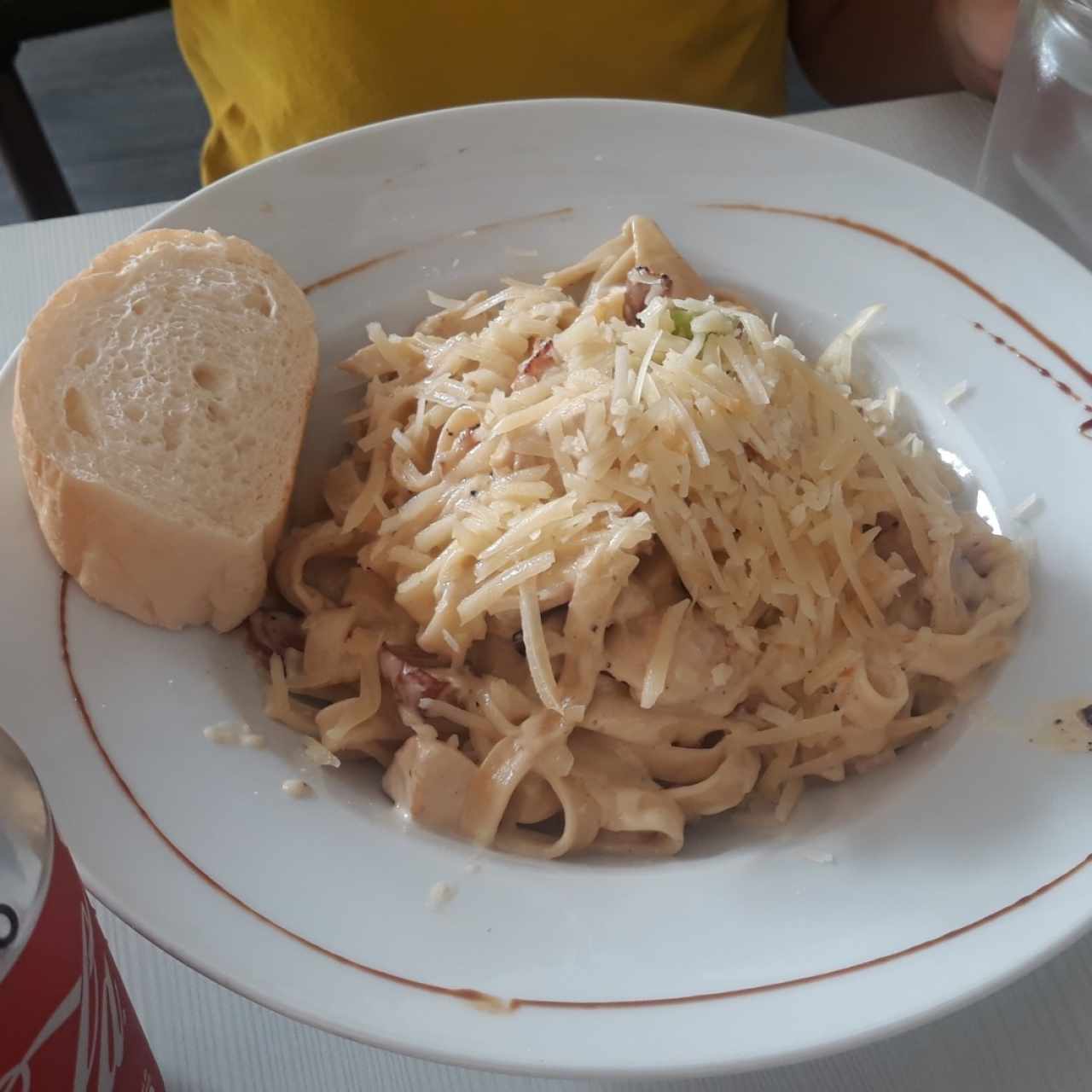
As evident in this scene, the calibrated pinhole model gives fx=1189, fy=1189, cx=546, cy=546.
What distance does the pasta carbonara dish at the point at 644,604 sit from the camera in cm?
121

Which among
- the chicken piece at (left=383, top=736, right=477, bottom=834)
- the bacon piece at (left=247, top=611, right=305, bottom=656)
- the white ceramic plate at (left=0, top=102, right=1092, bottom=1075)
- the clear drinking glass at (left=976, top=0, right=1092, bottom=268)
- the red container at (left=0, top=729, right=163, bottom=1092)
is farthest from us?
the clear drinking glass at (left=976, top=0, right=1092, bottom=268)

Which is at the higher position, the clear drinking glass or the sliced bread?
the clear drinking glass

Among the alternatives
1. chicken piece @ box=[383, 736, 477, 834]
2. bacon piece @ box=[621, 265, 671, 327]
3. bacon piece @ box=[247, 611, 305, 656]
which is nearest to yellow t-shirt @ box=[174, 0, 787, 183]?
bacon piece @ box=[621, 265, 671, 327]

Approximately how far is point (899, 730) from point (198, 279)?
93 cm

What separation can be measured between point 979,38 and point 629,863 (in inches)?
58.6

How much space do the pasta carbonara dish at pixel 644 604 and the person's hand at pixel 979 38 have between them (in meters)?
0.90

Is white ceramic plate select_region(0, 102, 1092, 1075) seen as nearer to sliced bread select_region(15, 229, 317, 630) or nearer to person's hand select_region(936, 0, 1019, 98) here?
sliced bread select_region(15, 229, 317, 630)

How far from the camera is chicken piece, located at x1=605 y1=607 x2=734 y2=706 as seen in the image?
1.21m

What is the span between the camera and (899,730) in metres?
1.25

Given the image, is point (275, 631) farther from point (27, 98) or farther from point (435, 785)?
point (27, 98)

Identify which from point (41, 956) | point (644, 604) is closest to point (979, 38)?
point (644, 604)

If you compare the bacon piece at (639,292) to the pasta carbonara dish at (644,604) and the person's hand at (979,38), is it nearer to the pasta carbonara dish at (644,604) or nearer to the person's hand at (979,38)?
the pasta carbonara dish at (644,604)

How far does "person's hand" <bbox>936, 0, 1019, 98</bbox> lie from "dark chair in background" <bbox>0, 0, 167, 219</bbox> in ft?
4.80

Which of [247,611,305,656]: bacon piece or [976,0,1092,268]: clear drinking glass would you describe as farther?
[976,0,1092,268]: clear drinking glass
